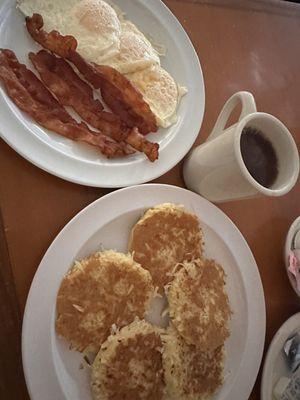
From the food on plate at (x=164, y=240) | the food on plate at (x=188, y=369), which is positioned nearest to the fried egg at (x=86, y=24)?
the food on plate at (x=164, y=240)

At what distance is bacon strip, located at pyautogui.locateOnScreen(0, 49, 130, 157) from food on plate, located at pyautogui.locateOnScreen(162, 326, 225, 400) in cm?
46

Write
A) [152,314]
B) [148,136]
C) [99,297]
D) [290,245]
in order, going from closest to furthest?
[99,297] → [152,314] → [148,136] → [290,245]

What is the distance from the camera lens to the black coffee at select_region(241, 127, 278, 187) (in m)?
1.05

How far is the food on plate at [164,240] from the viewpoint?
1.00 m

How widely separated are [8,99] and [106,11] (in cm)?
36

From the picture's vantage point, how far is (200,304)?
1.03 meters

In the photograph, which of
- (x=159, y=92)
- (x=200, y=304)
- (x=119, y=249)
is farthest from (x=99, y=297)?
(x=159, y=92)

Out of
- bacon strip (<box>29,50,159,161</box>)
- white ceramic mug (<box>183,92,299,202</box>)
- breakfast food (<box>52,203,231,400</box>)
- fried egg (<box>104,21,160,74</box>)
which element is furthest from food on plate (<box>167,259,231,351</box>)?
fried egg (<box>104,21,160,74</box>)

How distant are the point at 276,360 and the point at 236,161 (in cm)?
59

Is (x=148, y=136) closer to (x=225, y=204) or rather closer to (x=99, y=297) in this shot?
(x=225, y=204)

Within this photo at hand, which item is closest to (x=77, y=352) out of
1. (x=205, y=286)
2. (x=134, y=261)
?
(x=134, y=261)

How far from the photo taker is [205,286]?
1.05 meters

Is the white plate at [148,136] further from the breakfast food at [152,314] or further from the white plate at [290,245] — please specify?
the white plate at [290,245]

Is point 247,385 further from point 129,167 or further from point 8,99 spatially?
point 8,99
